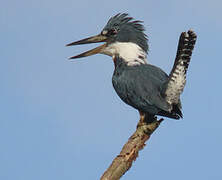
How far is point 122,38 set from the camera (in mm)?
8297

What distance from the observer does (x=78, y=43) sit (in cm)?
881

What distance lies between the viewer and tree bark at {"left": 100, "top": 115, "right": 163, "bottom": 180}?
6.90m

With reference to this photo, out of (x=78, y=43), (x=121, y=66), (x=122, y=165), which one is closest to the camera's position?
(x=122, y=165)

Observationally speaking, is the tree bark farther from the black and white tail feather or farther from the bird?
the black and white tail feather

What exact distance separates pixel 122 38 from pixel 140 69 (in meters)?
0.78

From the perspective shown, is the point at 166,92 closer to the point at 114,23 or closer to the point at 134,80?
the point at 134,80

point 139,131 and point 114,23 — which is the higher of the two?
point 114,23

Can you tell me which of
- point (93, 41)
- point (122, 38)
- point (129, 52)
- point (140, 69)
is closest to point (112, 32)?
point (122, 38)

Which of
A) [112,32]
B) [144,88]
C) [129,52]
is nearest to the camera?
[144,88]

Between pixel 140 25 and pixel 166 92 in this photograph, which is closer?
pixel 166 92

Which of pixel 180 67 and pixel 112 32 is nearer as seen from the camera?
pixel 180 67

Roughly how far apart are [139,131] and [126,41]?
173 cm

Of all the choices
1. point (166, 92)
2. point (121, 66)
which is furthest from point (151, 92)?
point (121, 66)

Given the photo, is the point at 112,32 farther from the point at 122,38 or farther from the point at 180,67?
the point at 180,67
